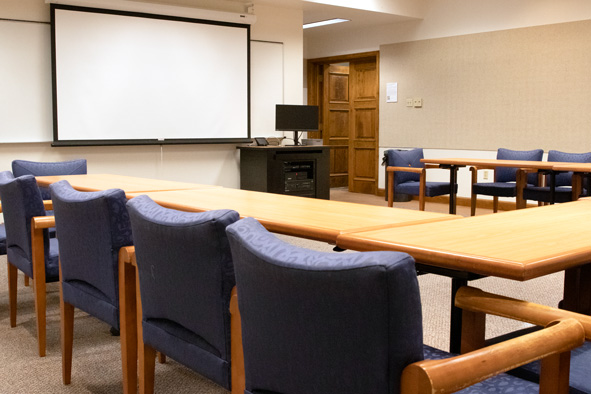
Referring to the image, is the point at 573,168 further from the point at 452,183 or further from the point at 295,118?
the point at 295,118

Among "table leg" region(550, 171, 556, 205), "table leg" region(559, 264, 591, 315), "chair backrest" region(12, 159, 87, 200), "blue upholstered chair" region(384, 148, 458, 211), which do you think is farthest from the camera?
"blue upholstered chair" region(384, 148, 458, 211)

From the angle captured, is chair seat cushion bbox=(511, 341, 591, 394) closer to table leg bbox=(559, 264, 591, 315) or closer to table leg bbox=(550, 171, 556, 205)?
Result: table leg bbox=(559, 264, 591, 315)

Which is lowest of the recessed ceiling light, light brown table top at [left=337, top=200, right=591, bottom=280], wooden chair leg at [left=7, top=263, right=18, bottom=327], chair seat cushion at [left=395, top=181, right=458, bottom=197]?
wooden chair leg at [left=7, top=263, right=18, bottom=327]

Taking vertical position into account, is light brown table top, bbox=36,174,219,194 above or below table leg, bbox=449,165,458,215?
above

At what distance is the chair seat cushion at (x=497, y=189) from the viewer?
234 inches

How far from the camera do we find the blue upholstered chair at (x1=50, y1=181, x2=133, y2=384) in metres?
1.93

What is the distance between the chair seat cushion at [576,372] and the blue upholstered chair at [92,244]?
123 centimetres

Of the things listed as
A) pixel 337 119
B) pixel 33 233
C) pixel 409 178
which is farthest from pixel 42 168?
pixel 337 119

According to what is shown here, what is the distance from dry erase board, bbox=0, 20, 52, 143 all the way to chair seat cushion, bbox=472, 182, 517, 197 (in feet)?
14.0

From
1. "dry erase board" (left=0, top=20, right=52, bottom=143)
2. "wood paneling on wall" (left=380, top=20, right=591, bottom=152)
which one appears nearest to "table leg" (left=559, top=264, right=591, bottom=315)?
"dry erase board" (left=0, top=20, right=52, bottom=143)

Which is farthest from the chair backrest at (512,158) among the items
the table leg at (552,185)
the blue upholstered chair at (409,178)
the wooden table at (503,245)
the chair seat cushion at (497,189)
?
the wooden table at (503,245)

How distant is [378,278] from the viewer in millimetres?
932

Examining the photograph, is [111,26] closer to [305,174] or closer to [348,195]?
[305,174]

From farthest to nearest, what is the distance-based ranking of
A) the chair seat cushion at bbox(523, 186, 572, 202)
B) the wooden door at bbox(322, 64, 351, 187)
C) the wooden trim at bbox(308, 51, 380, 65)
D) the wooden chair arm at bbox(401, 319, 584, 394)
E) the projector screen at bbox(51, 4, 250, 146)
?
the wooden door at bbox(322, 64, 351, 187), the wooden trim at bbox(308, 51, 380, 65), the projector screen at bbox(51, 4, 250, 146), the chair seat cushion at bbox(523, 186, 572, 202), the wooden chair arm at bbox(401, 319, 584, 394)
